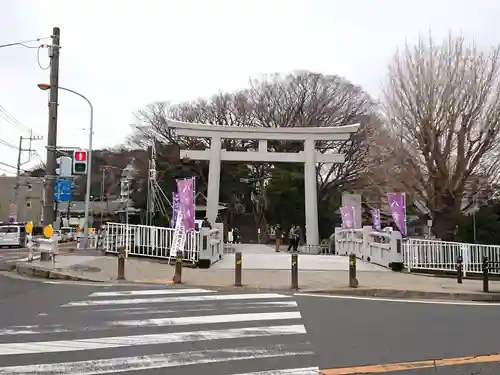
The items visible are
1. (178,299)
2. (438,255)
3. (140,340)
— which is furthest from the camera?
(438,255)

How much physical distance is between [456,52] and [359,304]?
58.9 ft

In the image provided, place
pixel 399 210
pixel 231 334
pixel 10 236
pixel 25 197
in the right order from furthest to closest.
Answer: pixel 25 197
pixel 10 236
pixel 399 210
pixel 231 334

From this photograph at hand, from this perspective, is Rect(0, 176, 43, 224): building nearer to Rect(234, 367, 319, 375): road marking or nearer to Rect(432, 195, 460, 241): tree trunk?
Rect(432, 195, 460, 241): tree trunk

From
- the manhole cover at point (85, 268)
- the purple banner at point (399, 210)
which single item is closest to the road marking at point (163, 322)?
the manhole cover at point (85, 268)

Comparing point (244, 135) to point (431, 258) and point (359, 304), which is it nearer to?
point (431, 258)

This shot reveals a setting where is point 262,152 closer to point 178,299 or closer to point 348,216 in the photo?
point 348,216

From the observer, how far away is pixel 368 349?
670 cm

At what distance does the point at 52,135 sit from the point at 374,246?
40.3 ft

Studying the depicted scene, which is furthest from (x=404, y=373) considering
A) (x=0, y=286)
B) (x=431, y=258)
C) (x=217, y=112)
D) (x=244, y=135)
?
(x=217, y=112)

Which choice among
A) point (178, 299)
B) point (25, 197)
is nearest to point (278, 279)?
point (178, 299)

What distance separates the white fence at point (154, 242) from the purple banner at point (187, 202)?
1.21 ft

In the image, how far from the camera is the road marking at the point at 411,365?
564cm

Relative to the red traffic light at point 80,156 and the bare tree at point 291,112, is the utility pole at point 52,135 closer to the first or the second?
the red traffic light at point 80,156

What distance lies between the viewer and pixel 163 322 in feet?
27.0
